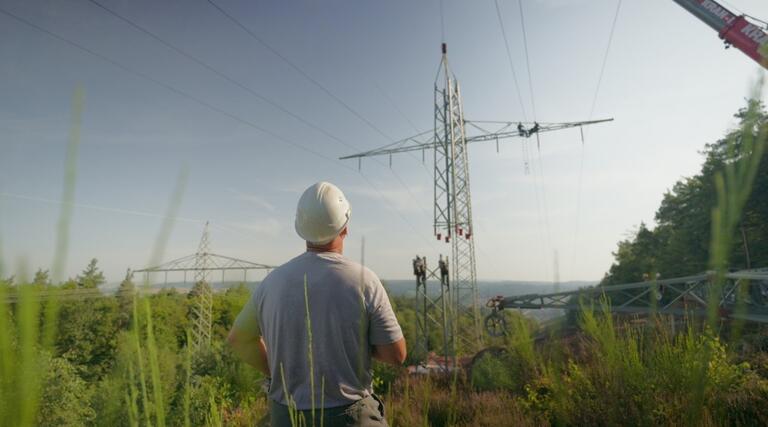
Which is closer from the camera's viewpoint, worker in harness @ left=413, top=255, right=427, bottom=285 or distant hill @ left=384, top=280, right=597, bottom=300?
distant hill @ left=384, top=280, right=597, bottom=300

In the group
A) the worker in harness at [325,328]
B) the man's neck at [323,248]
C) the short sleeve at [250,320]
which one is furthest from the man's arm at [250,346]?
the man's neck at [323,248]

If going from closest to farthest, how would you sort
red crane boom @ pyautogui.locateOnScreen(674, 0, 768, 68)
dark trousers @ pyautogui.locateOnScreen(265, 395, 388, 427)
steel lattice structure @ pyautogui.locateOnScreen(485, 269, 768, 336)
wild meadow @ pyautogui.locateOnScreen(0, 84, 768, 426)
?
wild meadow @ pyautogui.locateOnScreen(0, 84, 768, 426) → dark trousers @ pyautogui.locateOnScreen(265, 395, 388, 427) → steel lattice structure @ pyautogui.locateOnScreen(485, 269, 768, 336) → red crane boom @ pyautogui.locateOnScreen(674, 0, 768, 68)

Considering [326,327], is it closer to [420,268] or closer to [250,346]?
[250,346]

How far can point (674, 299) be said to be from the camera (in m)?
8.66

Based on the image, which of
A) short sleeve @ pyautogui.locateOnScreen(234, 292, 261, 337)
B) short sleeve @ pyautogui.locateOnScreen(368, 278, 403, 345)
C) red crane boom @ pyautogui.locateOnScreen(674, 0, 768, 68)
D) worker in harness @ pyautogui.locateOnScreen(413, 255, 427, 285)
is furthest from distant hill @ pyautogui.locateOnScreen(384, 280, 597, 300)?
red crane boom @ pyautogui.locateOnScreen(674, 0, 768, 68)

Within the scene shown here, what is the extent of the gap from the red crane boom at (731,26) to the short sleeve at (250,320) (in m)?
14.7

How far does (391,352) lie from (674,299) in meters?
10.8

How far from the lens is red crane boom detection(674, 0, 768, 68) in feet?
31.5

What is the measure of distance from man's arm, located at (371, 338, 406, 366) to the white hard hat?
49cm

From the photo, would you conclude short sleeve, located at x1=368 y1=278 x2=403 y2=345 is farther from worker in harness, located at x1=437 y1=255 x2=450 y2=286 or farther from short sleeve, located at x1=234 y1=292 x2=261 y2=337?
worker in harness, located at x1=437 y1=255 x2=450 y2=286

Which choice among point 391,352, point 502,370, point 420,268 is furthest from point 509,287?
point 420,268

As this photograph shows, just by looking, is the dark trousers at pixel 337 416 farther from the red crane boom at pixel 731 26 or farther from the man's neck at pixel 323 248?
the red crane boom at pixel 731 26

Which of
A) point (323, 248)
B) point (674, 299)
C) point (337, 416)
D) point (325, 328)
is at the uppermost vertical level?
point (323, 248)

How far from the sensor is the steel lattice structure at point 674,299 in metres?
4.08
